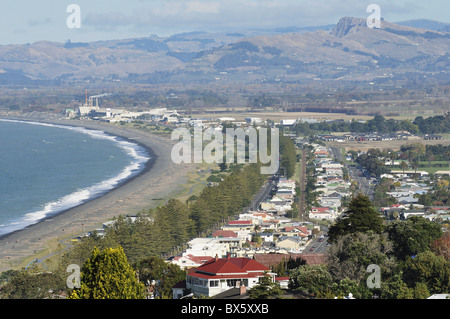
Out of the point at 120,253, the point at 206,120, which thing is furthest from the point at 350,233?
the point at 206,120

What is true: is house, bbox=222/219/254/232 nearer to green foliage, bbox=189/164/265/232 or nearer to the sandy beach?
green foliage, bbox=189/164/265/232

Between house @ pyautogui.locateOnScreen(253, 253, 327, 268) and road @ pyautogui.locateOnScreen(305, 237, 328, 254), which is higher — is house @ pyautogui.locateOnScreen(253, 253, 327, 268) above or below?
above

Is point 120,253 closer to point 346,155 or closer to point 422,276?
point 422,276

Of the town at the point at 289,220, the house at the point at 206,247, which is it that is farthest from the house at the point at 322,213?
the house at the point at 206,247

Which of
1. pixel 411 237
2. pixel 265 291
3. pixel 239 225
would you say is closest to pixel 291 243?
pixel 239 225

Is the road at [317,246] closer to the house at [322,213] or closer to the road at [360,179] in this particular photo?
the house at [322,213]

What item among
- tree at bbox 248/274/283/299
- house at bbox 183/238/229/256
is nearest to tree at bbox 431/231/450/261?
tree at bbox 248/274/283/299
